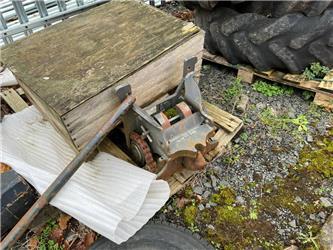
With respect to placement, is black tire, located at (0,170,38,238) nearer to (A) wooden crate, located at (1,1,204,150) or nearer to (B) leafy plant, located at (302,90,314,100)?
(A) wooden crate, located at (1,1,204,150)

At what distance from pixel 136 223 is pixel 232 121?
1.08 meters

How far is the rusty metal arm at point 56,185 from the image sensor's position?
4.62ft

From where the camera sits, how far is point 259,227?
70.1 inches

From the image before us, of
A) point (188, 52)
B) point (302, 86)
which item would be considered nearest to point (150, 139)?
point (188, 52)

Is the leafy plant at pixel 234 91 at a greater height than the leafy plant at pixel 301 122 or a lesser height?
greater

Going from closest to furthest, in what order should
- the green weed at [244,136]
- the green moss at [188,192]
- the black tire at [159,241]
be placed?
the black tire at [159,241] < the green moss at [188,192] < the green weed at [244,136]

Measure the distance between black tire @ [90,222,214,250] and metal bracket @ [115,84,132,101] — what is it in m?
0.77

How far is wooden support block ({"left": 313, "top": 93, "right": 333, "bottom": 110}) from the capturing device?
230cm

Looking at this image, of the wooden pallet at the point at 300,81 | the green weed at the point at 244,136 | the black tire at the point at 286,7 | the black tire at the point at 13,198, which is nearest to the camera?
the black tire at the point at 13,198

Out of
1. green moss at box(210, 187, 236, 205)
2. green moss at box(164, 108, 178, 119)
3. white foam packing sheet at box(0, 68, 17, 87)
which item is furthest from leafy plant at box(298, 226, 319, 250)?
white foam packing sheet at box(0, 68, 17, 87)

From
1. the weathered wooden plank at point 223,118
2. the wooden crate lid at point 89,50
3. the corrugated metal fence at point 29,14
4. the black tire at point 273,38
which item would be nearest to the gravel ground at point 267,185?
the weathered wooden plank at point 223,118

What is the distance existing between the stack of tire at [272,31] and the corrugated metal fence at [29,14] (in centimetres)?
111

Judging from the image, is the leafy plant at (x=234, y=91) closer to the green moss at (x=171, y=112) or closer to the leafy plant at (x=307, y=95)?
the leafy plant at (x=307, y=95)

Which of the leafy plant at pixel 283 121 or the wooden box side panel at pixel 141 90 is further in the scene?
the leafy plant at pixel 283 121
